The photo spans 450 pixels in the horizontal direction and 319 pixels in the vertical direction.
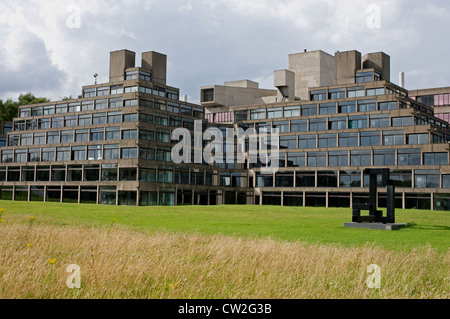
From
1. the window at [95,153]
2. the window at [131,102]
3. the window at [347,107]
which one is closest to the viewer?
the window at [131,102]

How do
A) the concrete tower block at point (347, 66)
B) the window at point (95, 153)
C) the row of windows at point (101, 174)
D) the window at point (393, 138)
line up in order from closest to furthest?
the row of windows at point (101, 174), the window at point (393, 138), the window at point (95, 153), the concrete tower block at point (347, 66)

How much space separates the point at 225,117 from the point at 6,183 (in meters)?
42.3

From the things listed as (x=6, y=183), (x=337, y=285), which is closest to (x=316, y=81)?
(x=6, y=183)

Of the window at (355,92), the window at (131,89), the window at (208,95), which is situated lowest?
the window at (131,89)

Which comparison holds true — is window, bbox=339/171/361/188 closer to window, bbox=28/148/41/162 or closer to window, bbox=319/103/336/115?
window, bbox=319/103/336/115

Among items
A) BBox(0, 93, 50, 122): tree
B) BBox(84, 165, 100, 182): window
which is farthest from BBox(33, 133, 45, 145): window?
BBox(0, 93, 50, 122): tree

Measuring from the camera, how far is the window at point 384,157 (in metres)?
79.1

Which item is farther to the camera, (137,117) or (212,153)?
(212,153)

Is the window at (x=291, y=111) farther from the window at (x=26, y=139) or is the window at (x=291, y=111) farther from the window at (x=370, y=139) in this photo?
the window at (x=26, y=139)

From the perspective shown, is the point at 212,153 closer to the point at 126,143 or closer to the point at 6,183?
the point at 126,143

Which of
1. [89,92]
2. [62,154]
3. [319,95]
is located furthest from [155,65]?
[319,95]

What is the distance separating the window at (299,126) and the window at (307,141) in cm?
134

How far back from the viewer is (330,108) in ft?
284

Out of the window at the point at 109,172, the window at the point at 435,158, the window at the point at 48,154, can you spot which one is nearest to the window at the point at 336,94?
the window at the point at 435,158
